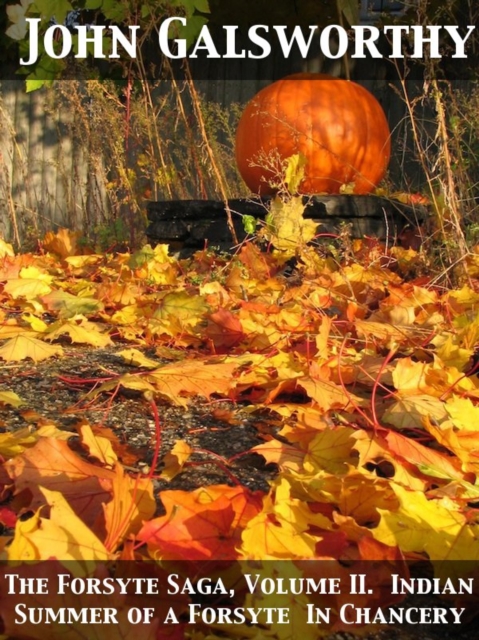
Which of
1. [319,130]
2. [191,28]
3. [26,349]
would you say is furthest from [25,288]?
[191,28]

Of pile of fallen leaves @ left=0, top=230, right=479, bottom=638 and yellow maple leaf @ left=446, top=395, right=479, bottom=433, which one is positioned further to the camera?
yellow maple leaf @ left=446, top=395, right=479, bottom=433

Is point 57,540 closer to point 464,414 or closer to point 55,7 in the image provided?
point 464,414

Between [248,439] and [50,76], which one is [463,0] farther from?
[248,439]

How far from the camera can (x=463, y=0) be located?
Result: 20.9 ft

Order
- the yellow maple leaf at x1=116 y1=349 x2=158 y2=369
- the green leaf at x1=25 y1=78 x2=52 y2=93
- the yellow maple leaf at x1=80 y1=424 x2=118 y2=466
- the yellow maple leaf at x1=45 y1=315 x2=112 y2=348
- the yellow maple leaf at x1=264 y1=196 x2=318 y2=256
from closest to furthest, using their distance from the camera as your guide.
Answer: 1. the yellow maple leaf at x1=80 y1=424 x2=118 y2=466
2. the yellow maple leaf at x1=116 y1=349 x2=158 y2=369
3. the yellow maple leaf at x1=45 y1=315 x2=112 y2=348
4. the yellow maple leaf at x1=264 y1=196 x2=318 y2=256
5. the green leaf at x1=25 y1=78 x2=52 y2=93

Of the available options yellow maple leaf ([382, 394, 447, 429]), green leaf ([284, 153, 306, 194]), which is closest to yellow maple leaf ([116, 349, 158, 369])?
yellow maple leaf ([382, 394, 447, 429])

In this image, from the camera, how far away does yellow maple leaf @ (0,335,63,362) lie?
1767 millimetres

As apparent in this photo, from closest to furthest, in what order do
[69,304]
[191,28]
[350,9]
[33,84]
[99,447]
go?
1. [99,447]
2. [69,304]
3. [350,9]
4. [191,28]
5. [33,84]

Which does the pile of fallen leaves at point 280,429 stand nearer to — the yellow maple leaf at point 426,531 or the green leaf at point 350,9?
the yellow maple leaf at point 426,531

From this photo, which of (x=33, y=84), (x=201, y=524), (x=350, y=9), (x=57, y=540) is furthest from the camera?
(x=33, y=84)

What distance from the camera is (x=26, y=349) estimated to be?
180 cm

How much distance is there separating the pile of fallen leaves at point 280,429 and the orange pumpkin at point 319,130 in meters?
1.18

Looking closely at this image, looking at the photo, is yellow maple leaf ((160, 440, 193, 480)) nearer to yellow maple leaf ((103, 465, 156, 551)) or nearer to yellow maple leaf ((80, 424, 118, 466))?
yellow maple leaf ((80, 424, 118, 466))

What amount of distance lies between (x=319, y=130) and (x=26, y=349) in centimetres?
241
